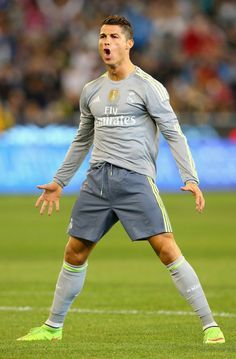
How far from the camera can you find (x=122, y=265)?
1524cm

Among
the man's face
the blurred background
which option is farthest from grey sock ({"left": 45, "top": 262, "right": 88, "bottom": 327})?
the blurred background

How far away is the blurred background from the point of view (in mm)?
25312

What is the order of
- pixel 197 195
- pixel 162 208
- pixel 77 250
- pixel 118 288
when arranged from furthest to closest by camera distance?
pixel 118 288 → pixel 77 250 → pixel 162 208 → pixel 197 195

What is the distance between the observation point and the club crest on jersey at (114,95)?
8391mm

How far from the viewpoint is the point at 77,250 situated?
850 centimetres

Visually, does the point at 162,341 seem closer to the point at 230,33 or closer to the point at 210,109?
the point at 210,109

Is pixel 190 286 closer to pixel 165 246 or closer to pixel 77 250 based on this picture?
pixel 165 246

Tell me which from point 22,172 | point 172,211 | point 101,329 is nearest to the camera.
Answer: point 101,329

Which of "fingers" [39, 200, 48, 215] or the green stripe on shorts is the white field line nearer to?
"fingers" [39, 200, 48, 215]

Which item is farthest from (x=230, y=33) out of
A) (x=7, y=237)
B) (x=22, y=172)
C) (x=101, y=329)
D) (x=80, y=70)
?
(x=101, y=329)

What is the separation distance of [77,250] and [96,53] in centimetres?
2071

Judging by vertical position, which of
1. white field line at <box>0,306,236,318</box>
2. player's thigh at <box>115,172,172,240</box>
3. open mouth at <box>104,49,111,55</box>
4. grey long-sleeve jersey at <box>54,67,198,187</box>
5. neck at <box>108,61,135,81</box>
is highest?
open mouth at <box>104,49,111,55</box>

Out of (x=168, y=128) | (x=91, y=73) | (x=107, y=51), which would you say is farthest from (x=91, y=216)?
(x=91, y=73)

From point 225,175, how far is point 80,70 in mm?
4731
